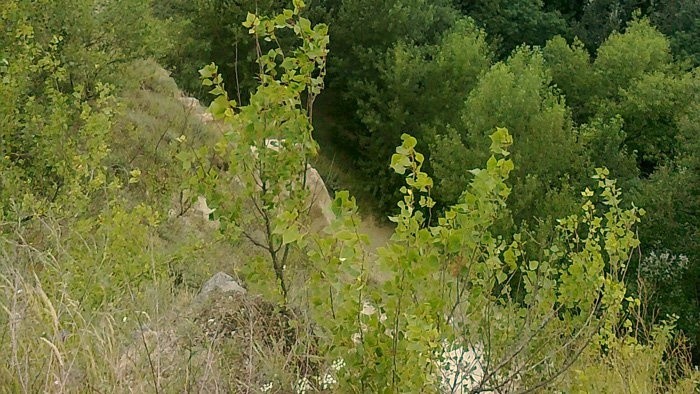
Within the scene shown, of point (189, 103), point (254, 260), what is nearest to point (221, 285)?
point (254, 260)

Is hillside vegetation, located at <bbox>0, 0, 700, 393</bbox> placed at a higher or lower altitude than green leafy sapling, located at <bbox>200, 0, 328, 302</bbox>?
lower

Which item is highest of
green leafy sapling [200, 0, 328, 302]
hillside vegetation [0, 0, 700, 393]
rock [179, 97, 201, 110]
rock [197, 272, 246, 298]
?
green leafy sapling [200, 0, 328, 302]

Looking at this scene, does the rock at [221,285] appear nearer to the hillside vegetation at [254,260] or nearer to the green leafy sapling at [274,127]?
the hillside vegetation at [254,260]

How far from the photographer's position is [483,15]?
1025 inches

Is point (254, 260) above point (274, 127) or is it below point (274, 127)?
below

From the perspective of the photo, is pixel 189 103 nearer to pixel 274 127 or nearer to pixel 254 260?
pixel 254 260

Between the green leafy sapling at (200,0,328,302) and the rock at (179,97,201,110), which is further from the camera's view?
the rock at (179,97,201,110)

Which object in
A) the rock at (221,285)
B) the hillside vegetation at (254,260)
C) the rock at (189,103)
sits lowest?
the rock at (189,103)

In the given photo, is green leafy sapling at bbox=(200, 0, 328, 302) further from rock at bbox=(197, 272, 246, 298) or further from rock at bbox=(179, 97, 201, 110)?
rock at bbox=(179, 97, 201, 110)

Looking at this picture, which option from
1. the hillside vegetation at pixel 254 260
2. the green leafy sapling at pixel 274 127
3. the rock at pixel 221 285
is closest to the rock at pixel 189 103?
the hillside vegetation at pixel 254 260

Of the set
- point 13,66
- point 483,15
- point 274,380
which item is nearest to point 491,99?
point 483,15

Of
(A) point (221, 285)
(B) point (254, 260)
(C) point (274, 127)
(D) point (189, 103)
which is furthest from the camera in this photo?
(D) point (189, 103)

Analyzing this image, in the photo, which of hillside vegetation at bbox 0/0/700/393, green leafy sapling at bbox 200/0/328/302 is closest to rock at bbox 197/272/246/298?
hillside vegetation at bbox 0/0/700/393

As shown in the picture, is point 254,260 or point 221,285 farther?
point 221,285
